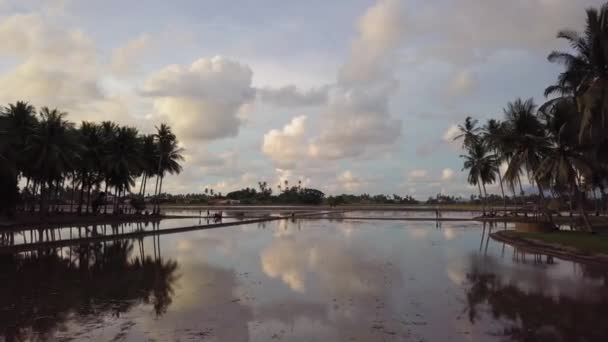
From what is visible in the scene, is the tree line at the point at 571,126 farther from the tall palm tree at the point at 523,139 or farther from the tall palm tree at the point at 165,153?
the tall palm tree at the point at 165,153

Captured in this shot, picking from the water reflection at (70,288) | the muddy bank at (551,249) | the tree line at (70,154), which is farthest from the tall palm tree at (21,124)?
the muddy bank at (551,249)

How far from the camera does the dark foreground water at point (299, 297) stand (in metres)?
8.20

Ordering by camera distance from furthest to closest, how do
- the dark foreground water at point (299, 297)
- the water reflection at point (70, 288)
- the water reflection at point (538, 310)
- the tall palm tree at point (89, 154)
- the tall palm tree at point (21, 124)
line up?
the tall palm tree at point (89, 154) → the tall palm tree at point (21, 124) → the water reflection at point (70, 288) → the dark foreground water at point (299, 297) → the water reflection at point (538, 310)

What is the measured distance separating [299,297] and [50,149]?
3962 cm

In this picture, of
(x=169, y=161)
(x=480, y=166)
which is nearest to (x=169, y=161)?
(x=169, y=161)

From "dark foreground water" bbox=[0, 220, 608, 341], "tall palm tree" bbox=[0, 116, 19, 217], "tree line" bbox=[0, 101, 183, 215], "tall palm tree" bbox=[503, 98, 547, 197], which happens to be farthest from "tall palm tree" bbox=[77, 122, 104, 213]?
"tall palm tree" bbox=[503, 98, 547, 197]

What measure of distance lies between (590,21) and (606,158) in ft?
27.6

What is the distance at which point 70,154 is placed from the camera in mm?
44469

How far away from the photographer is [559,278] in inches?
559

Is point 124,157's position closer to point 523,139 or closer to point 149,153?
point 149,153

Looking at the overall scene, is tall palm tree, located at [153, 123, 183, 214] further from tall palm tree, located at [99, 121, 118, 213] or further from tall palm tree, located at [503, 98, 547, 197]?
tall palm tree, located at [503, 98, 547, 197]

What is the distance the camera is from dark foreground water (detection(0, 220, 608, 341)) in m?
8.20

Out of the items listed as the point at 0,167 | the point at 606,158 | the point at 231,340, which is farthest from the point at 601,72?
the point at 0,167

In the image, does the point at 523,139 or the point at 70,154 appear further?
the point at 70,154
